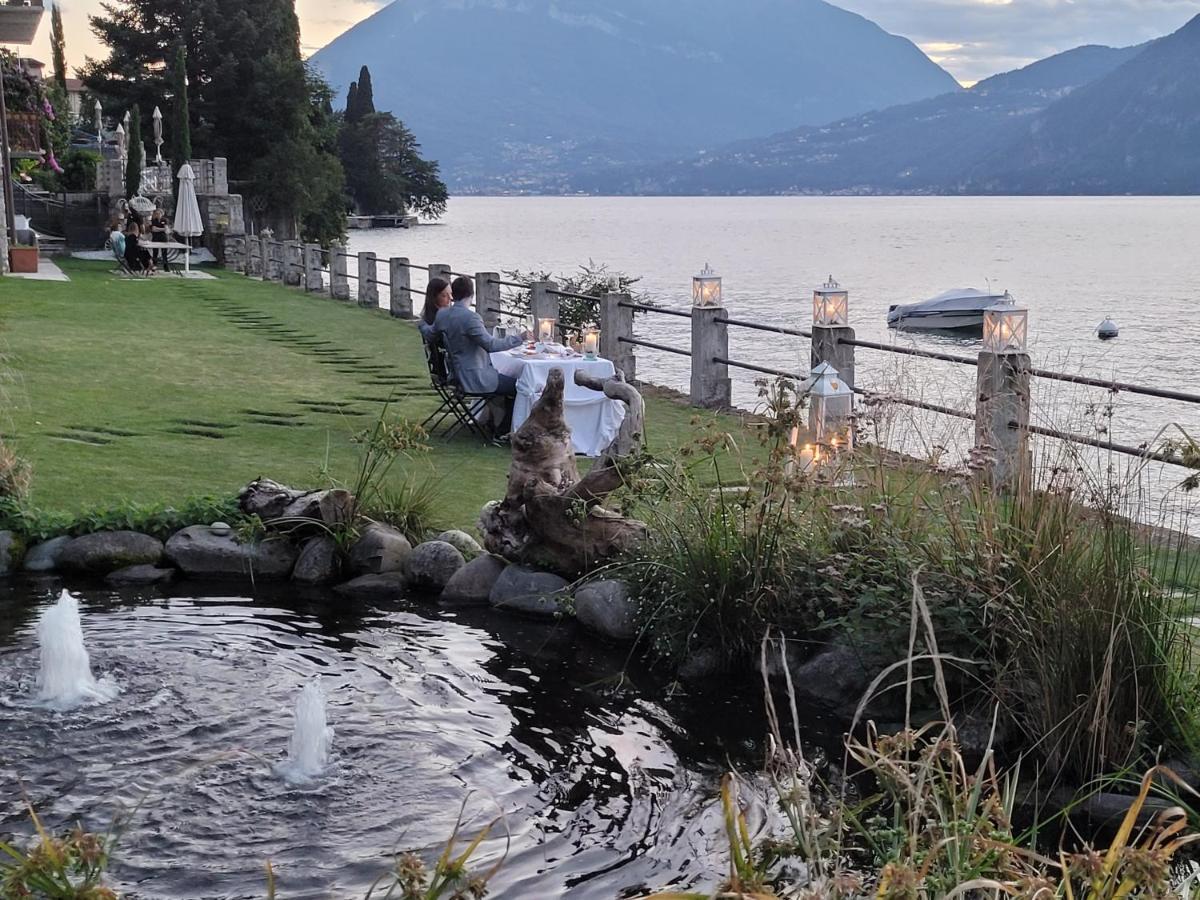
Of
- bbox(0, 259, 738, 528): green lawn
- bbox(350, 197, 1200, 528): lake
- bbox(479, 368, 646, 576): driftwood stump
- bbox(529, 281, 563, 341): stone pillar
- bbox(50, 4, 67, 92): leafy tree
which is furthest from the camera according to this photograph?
bbox(50, 4, 67, 92): leafy tree

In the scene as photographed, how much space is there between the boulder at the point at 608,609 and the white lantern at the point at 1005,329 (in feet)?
12.5

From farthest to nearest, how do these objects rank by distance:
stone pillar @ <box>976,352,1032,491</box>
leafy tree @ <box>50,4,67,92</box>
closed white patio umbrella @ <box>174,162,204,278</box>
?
1. leafy tree @ <box>50,4,67,92</box>
2. closed white patio umbrella @ <box>174,162,204,278</box>
3. stone pillar @ <box>976,352,1032,491</box>

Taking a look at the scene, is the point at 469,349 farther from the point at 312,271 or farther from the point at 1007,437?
the point at 312,271

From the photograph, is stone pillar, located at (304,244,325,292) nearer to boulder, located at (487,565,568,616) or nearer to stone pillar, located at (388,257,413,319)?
stone pillar, located at (388,257,413,319)

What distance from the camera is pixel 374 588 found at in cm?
675

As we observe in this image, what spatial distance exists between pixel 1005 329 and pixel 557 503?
12.4 ft

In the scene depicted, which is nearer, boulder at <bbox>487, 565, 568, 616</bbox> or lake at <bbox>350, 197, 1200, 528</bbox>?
boulder at <bbox>487, 565, 568, 616</bbox>

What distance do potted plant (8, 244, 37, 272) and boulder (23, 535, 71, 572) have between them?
19.5 m

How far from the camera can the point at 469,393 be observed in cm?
1038

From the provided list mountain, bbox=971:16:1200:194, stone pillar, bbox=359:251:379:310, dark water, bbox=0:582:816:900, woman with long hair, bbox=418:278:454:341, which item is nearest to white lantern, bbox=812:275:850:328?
woman with long hair, bbox=418:278:454:341

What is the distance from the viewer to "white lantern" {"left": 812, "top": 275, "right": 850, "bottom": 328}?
10555mm

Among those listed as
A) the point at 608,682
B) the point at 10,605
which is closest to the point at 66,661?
the point at 10,605

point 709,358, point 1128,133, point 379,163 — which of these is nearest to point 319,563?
point 709,358

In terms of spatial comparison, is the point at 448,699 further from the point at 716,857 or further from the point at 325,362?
the point at 325,362
